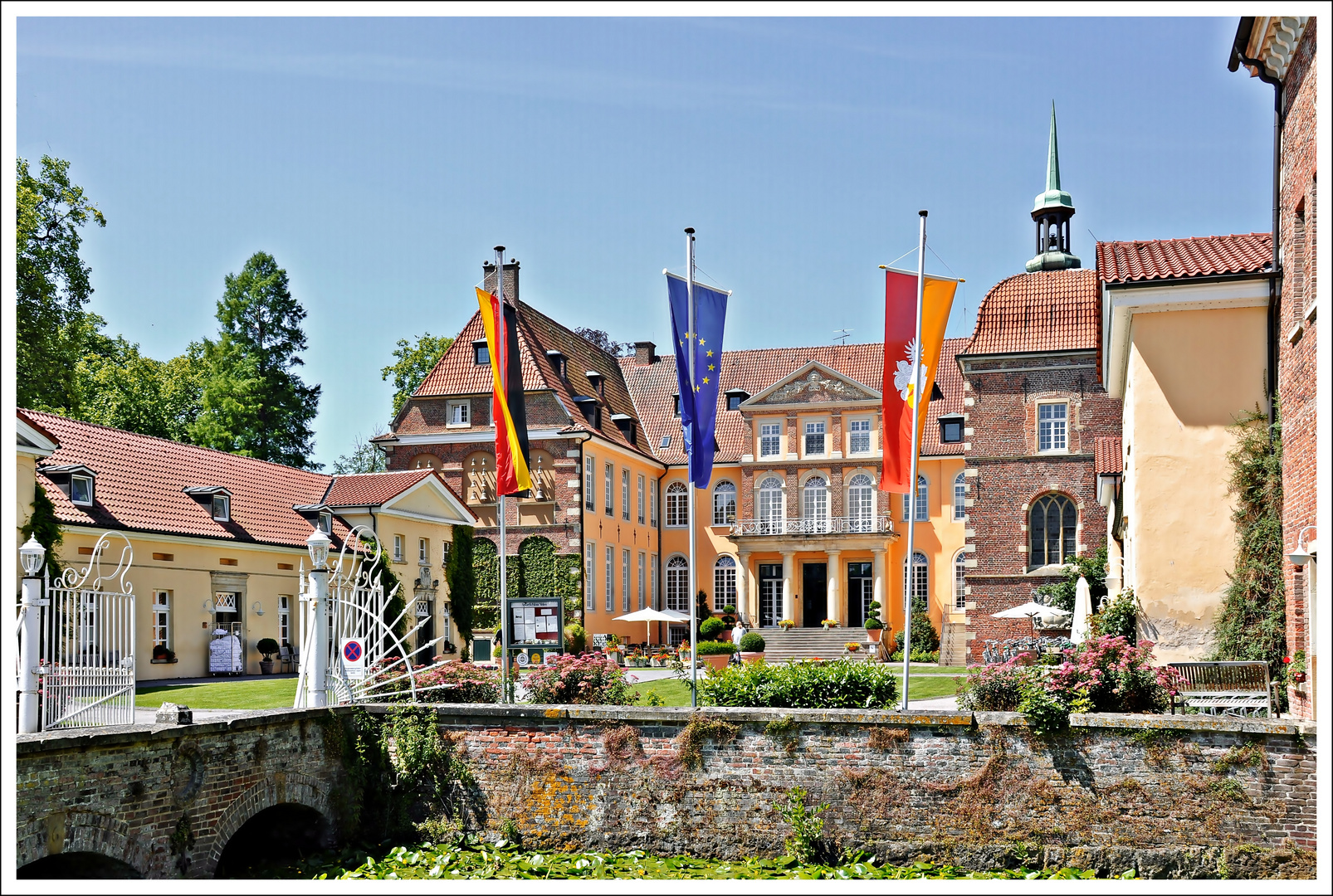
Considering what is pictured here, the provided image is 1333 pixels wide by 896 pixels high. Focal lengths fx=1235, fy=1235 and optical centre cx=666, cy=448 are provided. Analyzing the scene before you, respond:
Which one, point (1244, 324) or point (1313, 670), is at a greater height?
point (1244, 324)

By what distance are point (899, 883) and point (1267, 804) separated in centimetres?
654

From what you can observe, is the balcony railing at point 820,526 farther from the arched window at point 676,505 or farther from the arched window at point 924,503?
the arched window at point 676,505

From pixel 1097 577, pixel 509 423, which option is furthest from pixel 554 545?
pixel 509 423

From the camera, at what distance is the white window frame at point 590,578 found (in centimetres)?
3750

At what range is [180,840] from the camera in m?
10.9

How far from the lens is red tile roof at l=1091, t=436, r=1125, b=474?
927 inches

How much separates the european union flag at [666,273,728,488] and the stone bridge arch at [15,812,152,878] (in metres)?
6.52

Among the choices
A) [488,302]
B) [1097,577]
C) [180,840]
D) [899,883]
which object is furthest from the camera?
[1097,577]

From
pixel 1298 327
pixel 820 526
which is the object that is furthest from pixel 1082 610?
pixel 820 526

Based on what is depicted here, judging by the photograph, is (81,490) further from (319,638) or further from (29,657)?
(29,657)

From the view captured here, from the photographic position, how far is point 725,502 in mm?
44562

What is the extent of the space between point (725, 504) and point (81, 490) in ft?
80.7

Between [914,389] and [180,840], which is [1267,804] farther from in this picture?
[180,840]

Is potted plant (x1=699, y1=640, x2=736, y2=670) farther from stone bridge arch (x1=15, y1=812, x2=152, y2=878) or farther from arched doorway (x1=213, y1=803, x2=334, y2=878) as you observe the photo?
stone bridge arch (x1=15, y1=812, x2=152, y2=878)
